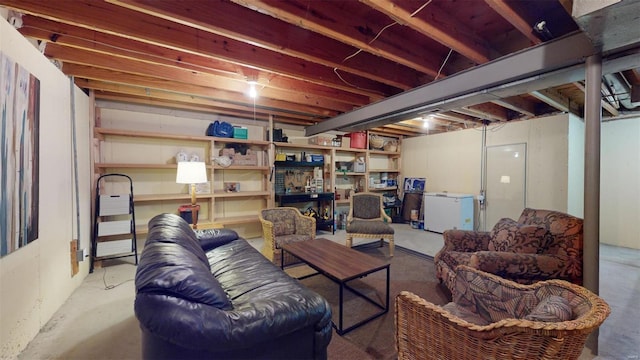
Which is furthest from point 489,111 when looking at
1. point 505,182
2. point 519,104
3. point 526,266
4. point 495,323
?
point 495,323

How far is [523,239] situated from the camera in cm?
204

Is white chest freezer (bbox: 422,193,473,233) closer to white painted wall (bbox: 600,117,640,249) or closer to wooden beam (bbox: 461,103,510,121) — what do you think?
wooden beam (bbox: 461,103,510,121)

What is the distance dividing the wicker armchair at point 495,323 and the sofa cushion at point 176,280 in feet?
3.15

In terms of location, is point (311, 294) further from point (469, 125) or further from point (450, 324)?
point (469, 125)

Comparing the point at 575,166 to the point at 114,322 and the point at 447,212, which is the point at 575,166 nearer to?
the point at 447,212

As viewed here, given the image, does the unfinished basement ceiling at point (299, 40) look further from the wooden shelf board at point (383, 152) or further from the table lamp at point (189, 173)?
the wooden shelf board at point (383, 152)

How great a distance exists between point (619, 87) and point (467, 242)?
261 cm

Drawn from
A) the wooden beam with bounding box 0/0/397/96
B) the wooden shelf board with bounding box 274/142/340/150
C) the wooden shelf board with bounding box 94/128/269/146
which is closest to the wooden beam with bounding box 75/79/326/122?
the wooden shelf board with bounding box 94/128/269/146

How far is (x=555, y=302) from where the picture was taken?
1.08 meters

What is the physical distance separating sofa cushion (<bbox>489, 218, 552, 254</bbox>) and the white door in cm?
262

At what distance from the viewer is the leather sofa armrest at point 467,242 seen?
8.31 feet

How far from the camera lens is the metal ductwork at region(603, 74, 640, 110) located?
2639mm

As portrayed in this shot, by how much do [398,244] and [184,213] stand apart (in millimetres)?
3527

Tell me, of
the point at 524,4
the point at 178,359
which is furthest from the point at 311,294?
the point at 524,4
